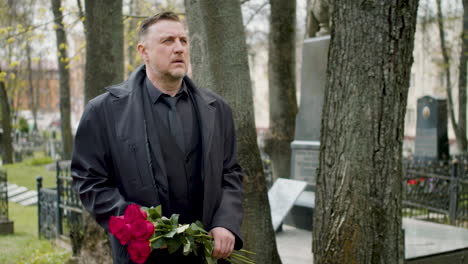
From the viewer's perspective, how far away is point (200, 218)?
9.66 ft

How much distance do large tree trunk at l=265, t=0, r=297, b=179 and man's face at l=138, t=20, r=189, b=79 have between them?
8270 millimetres

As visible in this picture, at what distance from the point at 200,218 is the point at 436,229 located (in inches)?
202

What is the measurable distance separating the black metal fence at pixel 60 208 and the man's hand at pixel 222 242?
21.7 feet

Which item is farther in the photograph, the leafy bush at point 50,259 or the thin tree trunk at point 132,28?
the thin tree trunk at point 132,28

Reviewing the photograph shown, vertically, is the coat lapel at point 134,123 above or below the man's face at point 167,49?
below

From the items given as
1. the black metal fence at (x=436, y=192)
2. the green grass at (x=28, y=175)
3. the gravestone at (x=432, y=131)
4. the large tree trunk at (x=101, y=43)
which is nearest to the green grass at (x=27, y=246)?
the large tree trunk at (x=101, y=43)

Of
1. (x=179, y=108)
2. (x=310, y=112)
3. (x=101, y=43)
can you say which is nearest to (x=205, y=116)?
(x=179, y=108)

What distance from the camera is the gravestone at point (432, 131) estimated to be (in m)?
15.1

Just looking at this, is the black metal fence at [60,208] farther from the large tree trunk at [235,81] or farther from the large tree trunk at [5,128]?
the large tree trunk at [5,128]

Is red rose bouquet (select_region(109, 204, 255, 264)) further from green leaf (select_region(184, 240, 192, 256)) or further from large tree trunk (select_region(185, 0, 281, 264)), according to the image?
large tree trunk (select_region(185, 0, 281, 264))

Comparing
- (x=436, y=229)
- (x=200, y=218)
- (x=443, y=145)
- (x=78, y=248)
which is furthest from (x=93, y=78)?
(x=443, y=145)

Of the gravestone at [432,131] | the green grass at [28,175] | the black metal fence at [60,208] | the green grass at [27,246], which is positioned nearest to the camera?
the green grass at [27,246]

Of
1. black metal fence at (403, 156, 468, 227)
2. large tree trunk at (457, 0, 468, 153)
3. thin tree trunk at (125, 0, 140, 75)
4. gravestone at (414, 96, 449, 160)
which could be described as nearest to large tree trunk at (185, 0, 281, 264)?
black metal fence at (403, 156, 468, 227)

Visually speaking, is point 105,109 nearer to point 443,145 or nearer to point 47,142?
point 443,145
